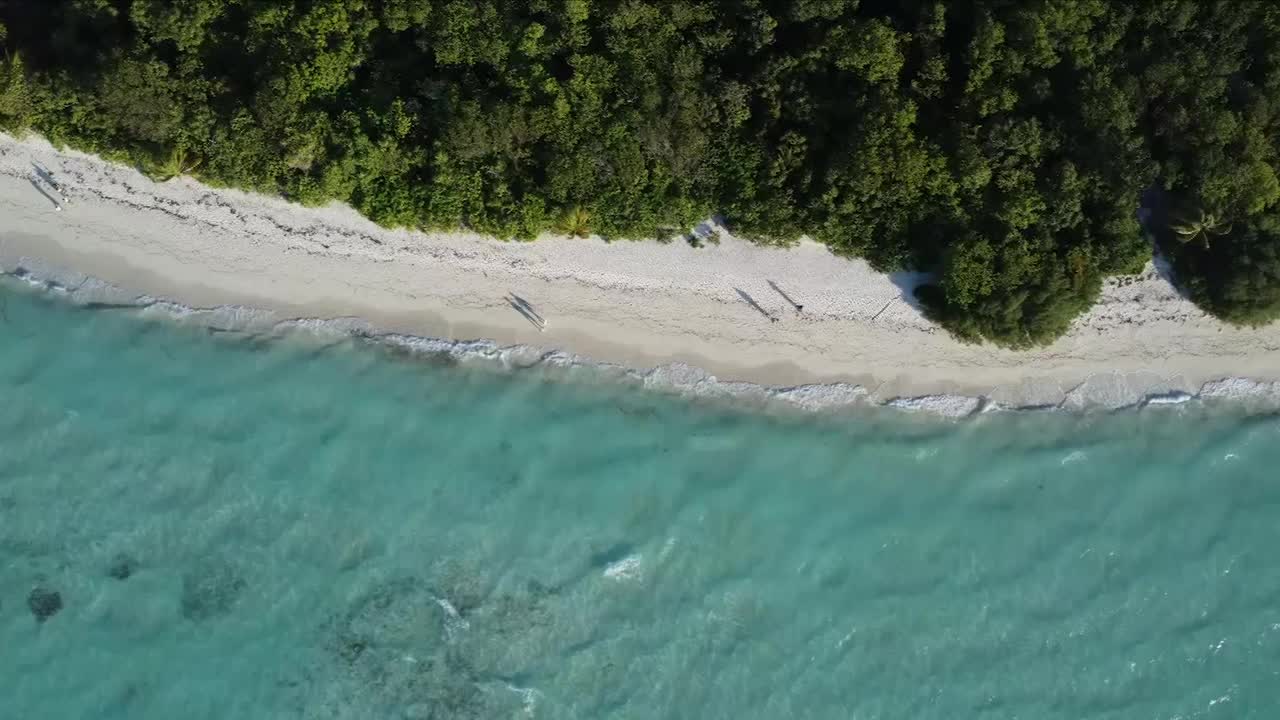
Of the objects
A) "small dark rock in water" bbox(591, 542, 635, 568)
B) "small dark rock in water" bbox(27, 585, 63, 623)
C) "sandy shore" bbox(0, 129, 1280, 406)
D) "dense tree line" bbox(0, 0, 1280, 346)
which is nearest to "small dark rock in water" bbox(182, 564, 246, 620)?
"small dark rock in water" bbox(27, 585, 63, 623)

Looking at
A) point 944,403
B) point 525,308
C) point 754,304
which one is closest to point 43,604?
point 525,308

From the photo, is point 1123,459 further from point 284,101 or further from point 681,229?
point 284,101

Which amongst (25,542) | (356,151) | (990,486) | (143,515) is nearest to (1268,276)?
(990,486)

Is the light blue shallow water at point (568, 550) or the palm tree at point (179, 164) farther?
the light blue shallow water at point (568, 550)

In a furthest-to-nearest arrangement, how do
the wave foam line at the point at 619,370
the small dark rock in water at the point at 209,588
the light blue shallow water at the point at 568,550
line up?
the wave foam line at the point at 619,370, the small dark rock in water at the point at 209,588, the light blue shallow water at the point at 568,550

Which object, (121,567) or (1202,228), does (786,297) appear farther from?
(121,567)

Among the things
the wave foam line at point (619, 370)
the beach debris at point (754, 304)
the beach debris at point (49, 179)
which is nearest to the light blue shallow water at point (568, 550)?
the wave foam line at point (619, 370)

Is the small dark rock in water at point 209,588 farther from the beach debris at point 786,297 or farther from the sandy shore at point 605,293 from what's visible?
the beach debris at point 786,297
